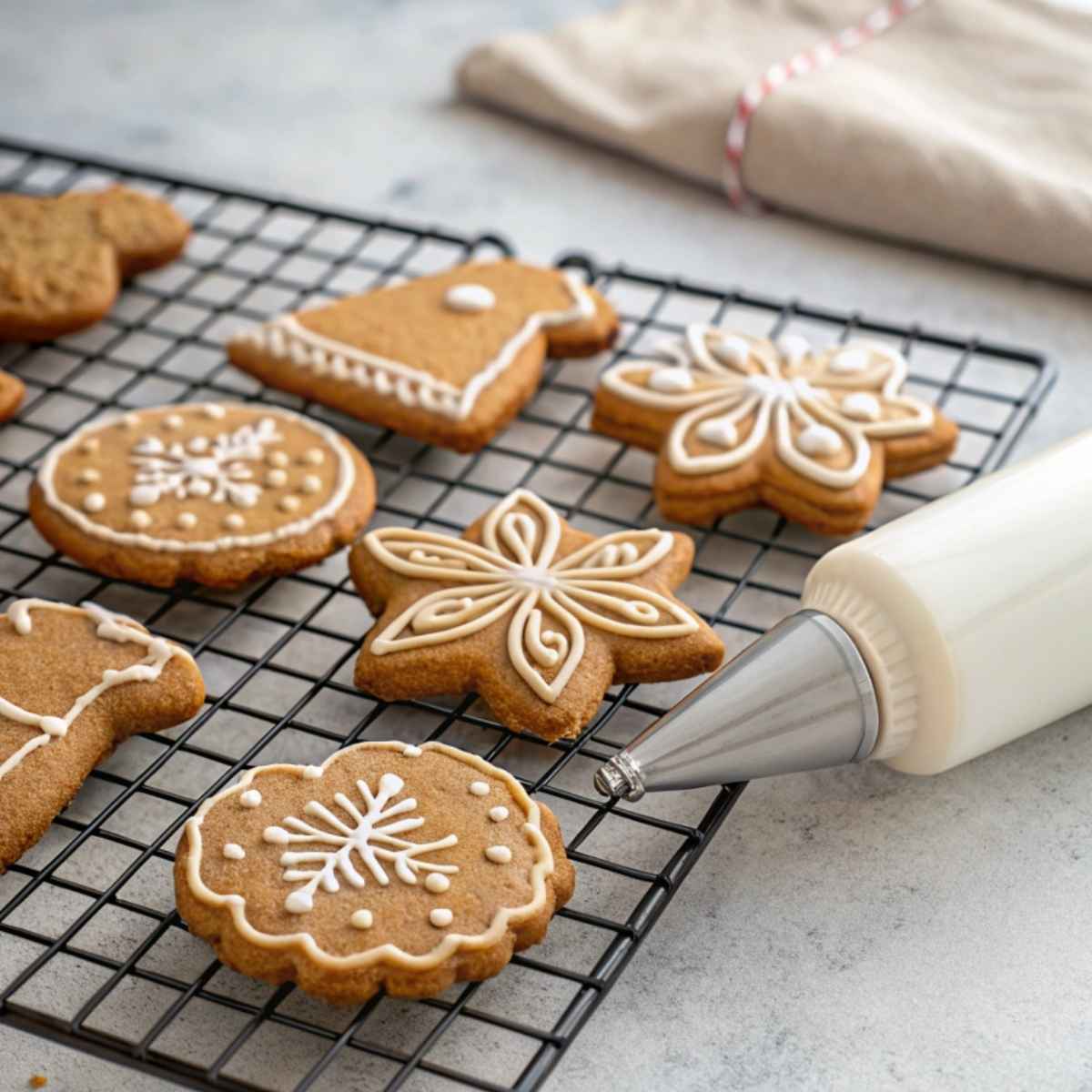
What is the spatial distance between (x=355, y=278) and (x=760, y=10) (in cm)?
75

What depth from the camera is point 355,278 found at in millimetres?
1965

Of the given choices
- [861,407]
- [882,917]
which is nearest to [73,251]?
[861,407]

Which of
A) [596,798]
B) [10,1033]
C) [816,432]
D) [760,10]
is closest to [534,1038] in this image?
[596,798]

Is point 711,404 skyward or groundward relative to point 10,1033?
skyward

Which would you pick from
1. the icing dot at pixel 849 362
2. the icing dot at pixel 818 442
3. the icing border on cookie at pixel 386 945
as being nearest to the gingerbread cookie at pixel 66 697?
the icing border on cookie at pixel 386 945

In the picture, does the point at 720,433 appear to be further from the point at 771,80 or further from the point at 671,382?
the point at 771,80

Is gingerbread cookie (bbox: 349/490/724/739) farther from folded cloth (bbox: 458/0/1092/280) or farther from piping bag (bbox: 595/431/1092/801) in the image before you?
folded cloth (bbox: 458/0/1092/280)

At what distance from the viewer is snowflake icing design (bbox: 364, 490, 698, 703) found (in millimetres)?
1314

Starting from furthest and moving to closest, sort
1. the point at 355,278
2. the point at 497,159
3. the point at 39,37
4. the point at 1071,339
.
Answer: the point at 39,37
the point at 497,159
the point at 355,278
the point at 1071,339

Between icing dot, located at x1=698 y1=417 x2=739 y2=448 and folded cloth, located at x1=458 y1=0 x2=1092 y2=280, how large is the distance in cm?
57

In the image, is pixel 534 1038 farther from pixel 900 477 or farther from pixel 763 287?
pixel 763 287

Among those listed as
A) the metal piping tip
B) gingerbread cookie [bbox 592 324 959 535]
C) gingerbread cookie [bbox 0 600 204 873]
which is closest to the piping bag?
the metal piping tip

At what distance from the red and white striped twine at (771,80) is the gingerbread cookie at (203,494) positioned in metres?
0.76

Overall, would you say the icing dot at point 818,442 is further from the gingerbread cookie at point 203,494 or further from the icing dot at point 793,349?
the gingerbread cookie at point 203,494
